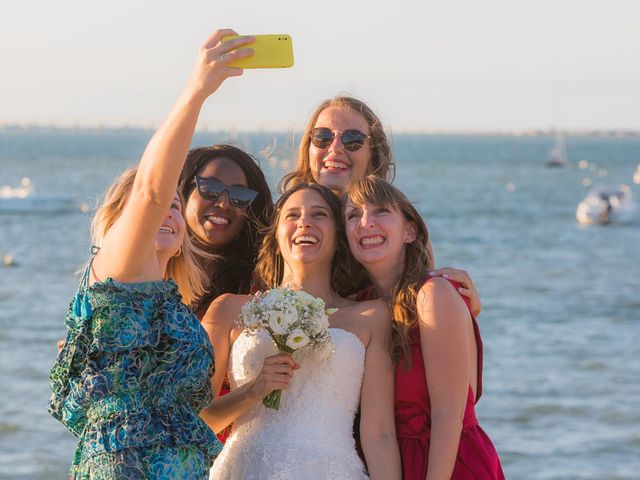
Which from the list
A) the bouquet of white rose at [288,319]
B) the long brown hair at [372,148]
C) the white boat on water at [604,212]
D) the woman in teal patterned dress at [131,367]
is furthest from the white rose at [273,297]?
the white boat on water at [604,212]

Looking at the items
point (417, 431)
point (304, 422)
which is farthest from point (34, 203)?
point (417, 431)

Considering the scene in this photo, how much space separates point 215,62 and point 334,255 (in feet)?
5.89

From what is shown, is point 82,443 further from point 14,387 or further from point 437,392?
point 14,387

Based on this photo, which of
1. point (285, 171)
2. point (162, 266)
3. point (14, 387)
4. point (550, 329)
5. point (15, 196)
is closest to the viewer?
point (162, 266)

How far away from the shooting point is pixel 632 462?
16.8 m

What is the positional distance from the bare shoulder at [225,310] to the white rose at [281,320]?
525 millimetres

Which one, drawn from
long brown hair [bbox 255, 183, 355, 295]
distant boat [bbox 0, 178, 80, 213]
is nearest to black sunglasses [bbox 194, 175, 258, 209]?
long brown hair [bbox 255, 183, 355, 295]

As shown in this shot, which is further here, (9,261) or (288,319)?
(9,261)

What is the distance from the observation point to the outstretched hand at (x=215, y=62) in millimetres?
4133

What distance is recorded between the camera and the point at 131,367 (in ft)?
14.6

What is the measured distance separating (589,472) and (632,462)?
1122 mm

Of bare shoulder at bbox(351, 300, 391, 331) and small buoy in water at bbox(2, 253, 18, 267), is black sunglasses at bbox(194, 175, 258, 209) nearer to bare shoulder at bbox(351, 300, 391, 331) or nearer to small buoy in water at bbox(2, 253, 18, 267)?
bare shoulder at bbox(351, 300, 391, 331)

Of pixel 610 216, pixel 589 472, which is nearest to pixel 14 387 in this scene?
pixel 589 472

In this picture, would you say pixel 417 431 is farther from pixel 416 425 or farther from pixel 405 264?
pixel 405 264
